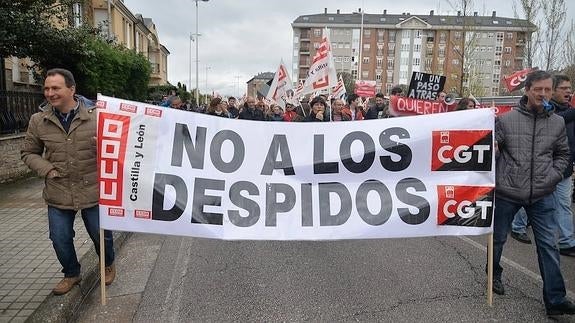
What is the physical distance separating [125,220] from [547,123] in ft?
11.8

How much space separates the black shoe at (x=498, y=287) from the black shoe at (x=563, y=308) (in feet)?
1.79

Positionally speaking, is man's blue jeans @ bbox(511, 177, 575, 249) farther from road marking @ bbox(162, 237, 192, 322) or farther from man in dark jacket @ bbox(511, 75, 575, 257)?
road marking @ bbox(162, 237, 192, 322)

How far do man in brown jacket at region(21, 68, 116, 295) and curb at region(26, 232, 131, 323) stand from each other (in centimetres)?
10

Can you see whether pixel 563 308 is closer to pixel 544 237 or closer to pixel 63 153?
pixel 544 237

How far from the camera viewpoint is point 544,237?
4.07 meters

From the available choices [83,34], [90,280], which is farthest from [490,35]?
[90,280]

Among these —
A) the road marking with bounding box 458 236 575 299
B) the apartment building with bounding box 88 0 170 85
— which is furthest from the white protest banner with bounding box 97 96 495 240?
the apartment building with bounding box 88 0 170 85

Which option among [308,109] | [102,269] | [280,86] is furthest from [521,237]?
[280,86]

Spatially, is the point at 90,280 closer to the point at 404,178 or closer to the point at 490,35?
the point at 404,178

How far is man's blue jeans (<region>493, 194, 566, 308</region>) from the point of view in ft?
12.9

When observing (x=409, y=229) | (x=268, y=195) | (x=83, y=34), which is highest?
(x=83, y=34)

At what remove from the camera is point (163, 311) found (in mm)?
4102

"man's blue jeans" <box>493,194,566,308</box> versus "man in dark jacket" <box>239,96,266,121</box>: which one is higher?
"man in dark jacket" <box>239,96,266,121</box>

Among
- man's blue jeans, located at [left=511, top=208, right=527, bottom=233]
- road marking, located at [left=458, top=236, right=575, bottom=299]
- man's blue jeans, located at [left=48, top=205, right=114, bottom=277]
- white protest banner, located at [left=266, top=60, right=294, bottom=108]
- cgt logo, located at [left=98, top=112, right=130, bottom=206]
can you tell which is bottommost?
road marking, located at [left=458, top=236, right=575, bottom=299]
